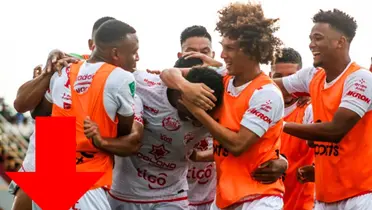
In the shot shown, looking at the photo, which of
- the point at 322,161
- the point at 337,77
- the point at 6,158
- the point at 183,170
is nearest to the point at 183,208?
the point at 183,170

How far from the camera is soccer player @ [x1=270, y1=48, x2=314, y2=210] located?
7742 millimetres

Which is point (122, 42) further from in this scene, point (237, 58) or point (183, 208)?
point (183, 208)

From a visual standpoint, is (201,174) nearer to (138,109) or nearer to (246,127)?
(138,109)

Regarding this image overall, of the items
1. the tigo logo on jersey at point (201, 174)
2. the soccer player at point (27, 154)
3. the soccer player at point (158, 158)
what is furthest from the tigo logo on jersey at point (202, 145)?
the soccer player at point (27, 154)

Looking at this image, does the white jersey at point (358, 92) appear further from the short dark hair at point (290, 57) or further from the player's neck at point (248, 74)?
the short dark hair at point (290, 57)

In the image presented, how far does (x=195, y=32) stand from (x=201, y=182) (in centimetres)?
158

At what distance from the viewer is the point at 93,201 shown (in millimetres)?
5395

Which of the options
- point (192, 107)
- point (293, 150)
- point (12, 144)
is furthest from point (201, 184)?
point (12, 144)

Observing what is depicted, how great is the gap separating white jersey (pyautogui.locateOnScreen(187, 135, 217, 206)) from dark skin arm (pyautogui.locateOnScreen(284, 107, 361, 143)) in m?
1.65

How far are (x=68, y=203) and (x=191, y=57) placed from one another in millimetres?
1660

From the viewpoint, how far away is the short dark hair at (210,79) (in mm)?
5605

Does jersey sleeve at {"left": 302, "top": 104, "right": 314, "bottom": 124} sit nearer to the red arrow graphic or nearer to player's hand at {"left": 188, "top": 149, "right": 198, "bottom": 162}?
player's hand at {"left": 188, "top": 149, "right": 198, "bottom": 162}

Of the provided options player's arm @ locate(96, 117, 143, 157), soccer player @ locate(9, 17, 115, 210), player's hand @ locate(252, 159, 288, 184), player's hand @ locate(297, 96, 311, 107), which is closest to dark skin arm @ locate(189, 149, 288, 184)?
player's hand @ locate(252, 159, 288, 184)

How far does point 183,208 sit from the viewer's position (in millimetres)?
6750
